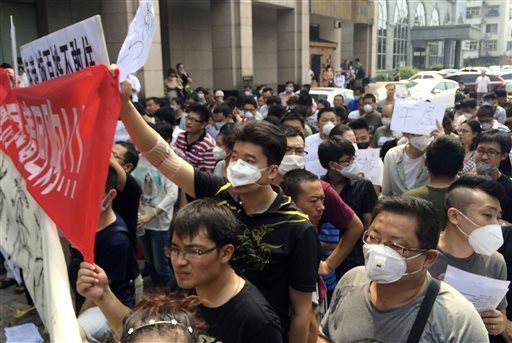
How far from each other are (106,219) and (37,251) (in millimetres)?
440

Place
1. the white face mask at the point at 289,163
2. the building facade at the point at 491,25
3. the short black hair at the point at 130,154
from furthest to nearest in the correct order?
the building facade at the point at 491,25
the short black hair at the point at 130,154
the white face mask at the point at 289,163

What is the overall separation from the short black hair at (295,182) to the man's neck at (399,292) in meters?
1.04

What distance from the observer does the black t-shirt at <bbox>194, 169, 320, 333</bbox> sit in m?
2.22

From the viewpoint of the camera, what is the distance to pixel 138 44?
223 cm

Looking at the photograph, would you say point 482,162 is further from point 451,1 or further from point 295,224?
point 451,1

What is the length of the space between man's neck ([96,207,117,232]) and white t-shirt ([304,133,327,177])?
2532mm

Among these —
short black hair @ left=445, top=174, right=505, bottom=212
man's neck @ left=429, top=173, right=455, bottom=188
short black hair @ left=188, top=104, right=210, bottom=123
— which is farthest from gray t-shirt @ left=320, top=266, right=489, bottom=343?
short black hair @ left=188, top=104, right=210, bottom=123

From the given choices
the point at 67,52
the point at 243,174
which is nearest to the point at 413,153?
the point at 243,174

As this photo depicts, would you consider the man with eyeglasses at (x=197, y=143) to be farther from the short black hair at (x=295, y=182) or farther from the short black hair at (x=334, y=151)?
the short black hair at (x=295, y=182)

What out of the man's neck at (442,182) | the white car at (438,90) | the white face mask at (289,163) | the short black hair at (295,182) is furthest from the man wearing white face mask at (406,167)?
the white car at (438,90)

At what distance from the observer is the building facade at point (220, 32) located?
12.3m

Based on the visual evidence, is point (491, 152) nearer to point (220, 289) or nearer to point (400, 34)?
point (220, 289)

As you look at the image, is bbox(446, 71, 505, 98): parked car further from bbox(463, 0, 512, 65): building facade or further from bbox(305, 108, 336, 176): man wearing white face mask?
bbox(463, 0, 512, 65): building facade

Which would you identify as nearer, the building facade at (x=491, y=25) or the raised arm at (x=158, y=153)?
the raised arm at (x=158, y=153)
